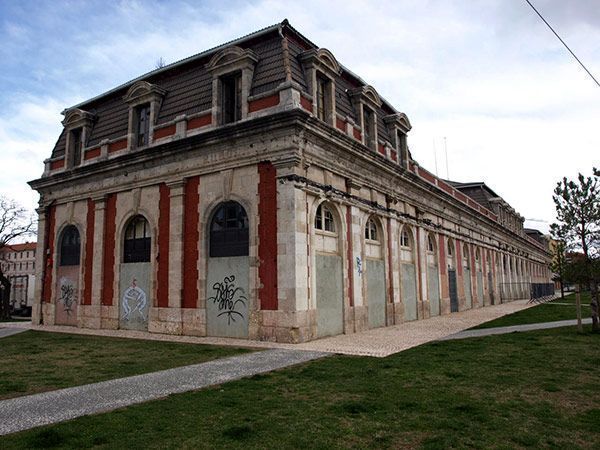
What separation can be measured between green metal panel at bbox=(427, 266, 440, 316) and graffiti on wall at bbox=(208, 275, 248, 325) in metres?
11.9

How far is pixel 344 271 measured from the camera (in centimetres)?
1528

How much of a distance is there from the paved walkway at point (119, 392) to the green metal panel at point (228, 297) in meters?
4.16

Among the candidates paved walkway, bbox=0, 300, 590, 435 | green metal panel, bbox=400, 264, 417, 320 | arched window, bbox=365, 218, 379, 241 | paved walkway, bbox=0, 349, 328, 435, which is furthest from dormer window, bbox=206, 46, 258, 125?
green metal panel, bbox=400, 264, 417, 320

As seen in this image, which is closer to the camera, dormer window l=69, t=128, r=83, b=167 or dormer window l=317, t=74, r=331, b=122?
dormer window l=317, t=74, r=331, b=122

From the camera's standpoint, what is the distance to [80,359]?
1031cm

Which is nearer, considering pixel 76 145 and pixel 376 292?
pixel 376 292

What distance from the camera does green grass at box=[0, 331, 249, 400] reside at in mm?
7899

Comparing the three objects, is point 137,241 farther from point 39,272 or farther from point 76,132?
point 76,132

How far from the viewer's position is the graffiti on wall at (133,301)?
16812 millimetres

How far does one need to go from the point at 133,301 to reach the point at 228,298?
489 centimetres

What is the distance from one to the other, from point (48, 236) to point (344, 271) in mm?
14438

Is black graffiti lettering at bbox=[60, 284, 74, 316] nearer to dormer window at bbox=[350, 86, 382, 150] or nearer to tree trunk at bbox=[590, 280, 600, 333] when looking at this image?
dormer window at bbox=[350, 86, 382, 150]

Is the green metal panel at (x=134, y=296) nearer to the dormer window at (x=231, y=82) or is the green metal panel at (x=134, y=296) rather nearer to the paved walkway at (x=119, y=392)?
the dormer window at (x=231, y=82)

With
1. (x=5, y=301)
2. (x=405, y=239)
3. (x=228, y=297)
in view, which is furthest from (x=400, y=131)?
(x=5, y=301)
